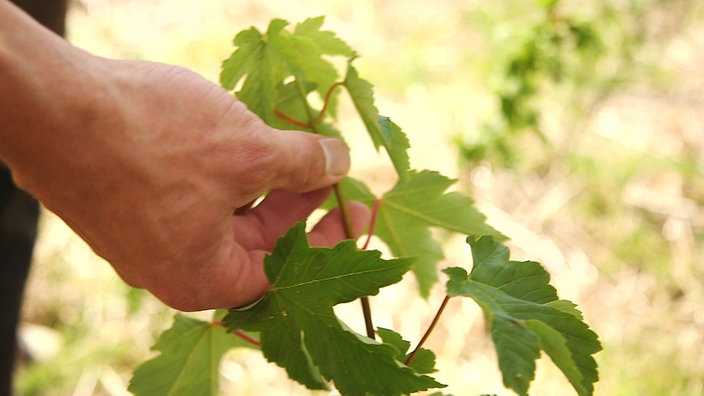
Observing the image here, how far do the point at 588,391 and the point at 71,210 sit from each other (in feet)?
1.87

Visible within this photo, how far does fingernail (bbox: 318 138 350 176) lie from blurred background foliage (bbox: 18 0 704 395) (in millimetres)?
1099

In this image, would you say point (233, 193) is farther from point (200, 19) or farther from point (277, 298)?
point (200, 19)

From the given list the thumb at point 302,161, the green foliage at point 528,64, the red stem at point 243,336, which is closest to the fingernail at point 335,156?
the thumb at point 302,161

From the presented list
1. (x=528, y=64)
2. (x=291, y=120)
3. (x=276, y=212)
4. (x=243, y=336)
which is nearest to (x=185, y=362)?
(x=243, y=336)

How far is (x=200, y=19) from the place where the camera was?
3.57 metres

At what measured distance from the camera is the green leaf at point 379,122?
0.84m

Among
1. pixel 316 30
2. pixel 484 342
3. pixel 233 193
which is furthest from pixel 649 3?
pixel 233 193

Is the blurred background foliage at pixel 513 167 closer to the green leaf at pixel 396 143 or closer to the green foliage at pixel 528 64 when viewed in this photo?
the green foliage at pixel 528 64

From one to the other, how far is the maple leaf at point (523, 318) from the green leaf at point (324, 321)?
0.08 m

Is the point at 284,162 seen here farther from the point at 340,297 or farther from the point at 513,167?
the point at 513,167

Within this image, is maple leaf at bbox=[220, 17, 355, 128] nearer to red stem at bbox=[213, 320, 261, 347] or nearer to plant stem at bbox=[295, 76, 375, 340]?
plant stem at bbox=[295, 76, 375, 340]

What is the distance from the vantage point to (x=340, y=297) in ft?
2.54

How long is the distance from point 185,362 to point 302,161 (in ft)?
1.01

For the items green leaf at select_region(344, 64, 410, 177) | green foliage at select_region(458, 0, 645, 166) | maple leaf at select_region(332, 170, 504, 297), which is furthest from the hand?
green foliage at select_region(458, 0, 645, 166)
